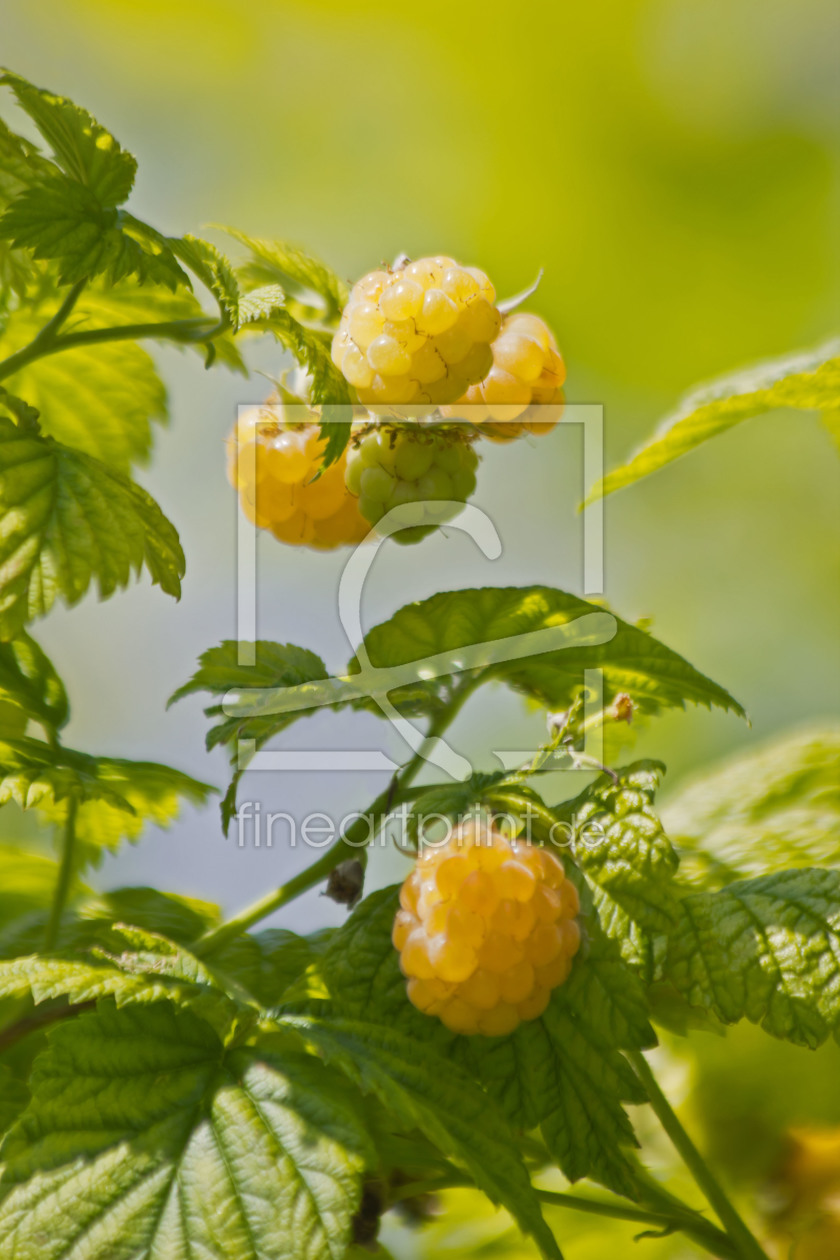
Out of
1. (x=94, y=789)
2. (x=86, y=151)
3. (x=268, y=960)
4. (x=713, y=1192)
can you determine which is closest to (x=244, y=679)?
(x=94, y=789)

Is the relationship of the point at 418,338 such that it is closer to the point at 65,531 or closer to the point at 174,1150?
the point at 65,531

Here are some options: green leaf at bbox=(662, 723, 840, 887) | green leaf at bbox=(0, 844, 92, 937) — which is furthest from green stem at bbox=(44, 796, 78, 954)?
green leaf at bbox=(662, 723, 840, 887)

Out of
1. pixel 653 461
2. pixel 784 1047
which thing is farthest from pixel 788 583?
pixel 653 461

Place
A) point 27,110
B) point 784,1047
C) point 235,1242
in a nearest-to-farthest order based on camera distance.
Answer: point 235,1242 < point 27,110 < point 784,1047

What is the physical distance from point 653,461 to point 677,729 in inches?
37.2

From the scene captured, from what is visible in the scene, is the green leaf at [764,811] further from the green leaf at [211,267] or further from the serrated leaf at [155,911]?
the green leaf at [211,267]

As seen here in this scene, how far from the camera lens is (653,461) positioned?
0.93m

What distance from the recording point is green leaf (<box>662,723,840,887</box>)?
94 centimetres

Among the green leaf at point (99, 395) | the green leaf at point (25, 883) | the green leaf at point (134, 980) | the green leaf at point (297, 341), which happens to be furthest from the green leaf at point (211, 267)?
the green leaf at point (25, 883)

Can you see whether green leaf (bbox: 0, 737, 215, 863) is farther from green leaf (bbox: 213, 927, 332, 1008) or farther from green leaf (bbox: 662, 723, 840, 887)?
green leaf (bbox: 662, 723, 840, 887)

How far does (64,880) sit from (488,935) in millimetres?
310

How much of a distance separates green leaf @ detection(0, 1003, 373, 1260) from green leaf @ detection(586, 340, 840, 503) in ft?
1.56

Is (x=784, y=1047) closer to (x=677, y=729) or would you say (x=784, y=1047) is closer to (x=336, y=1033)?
(x=336, y=1033)

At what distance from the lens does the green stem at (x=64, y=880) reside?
2.70 ft
